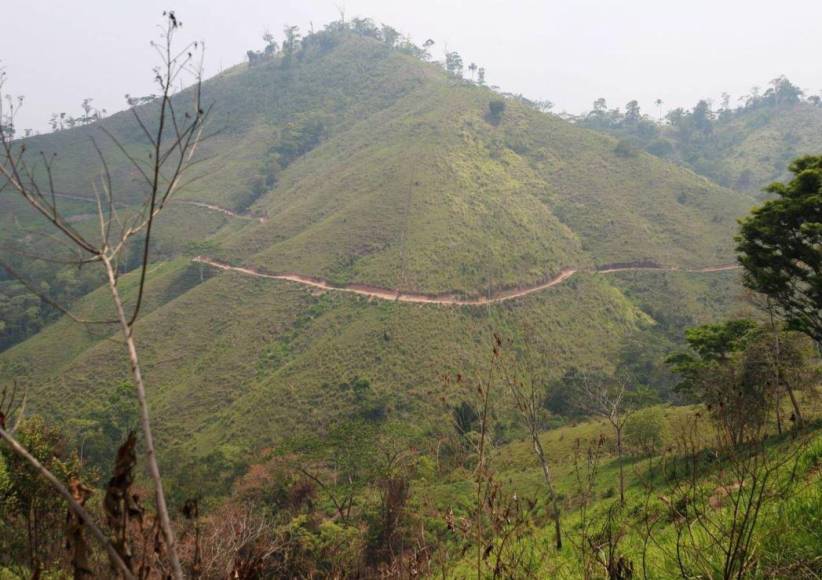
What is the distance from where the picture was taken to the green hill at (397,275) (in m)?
37.5

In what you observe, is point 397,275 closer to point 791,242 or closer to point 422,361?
point 422,361

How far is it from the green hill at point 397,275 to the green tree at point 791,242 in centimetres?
1944

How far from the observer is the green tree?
1292 centimetres

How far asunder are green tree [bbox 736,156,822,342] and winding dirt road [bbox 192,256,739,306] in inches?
1129

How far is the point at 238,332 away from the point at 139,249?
36.7m

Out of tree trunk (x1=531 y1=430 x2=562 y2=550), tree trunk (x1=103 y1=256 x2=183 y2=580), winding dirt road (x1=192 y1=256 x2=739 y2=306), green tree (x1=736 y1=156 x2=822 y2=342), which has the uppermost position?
tree trunk (x1=103 y1=256 x2=183 y2=580)

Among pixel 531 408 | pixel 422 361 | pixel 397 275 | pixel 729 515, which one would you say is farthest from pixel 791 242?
pixel 397 275

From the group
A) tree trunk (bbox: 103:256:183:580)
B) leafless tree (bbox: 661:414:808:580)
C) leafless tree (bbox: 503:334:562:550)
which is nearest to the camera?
tree trunk (bbox: 103:256:183:580)

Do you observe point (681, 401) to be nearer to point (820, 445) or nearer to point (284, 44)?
point (820, 445)

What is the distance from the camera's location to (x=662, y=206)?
197ft

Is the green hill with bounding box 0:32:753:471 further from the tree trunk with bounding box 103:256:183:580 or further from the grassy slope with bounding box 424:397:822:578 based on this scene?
the tree trunk with bounding box 103:256:183:580

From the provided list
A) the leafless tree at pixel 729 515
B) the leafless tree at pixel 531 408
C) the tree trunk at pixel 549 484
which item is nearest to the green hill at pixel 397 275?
the leafless tree at pixel 531 408

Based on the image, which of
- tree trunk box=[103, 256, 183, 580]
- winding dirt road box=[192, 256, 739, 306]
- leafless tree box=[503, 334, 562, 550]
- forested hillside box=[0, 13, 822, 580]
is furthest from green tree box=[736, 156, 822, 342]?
winding dirt road box=[192, 256, 739, 306]

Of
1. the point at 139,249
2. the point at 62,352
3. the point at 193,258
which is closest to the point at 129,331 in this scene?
the point at 62,352
